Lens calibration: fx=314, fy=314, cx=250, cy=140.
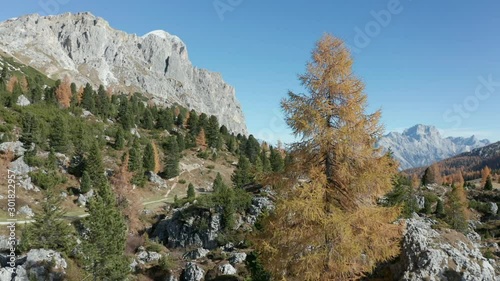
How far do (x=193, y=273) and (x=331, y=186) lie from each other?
26.2 m

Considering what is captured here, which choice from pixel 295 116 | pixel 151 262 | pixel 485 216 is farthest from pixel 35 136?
pixel 485 216

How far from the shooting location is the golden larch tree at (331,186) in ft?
42.1

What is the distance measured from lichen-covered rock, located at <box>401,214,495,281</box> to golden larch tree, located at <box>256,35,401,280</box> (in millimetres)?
6507

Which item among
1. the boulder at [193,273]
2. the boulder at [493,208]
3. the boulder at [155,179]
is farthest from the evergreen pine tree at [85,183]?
the boulder at [493,208]

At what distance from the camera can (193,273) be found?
113 ft

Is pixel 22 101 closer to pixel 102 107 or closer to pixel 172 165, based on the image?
pixel 102 107

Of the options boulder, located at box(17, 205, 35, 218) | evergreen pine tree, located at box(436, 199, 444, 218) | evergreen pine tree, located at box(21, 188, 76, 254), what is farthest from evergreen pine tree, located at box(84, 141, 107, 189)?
evergreen pine tree, located at box(436, 199, 444, 218)

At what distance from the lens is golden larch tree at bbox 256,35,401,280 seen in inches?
505

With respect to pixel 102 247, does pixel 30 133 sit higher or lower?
higher

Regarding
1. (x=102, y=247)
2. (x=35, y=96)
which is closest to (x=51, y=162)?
(x=102, y=247)

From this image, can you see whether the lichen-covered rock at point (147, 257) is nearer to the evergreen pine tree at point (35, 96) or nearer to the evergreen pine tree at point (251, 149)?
the evergreen pine tree at point (251, 149)

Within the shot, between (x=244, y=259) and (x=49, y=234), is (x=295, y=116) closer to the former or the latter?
(x=244, y=259)

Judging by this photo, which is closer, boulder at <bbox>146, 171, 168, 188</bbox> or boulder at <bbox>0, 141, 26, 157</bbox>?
boulder at <bbox>0, 141, 26, 157</bbox>

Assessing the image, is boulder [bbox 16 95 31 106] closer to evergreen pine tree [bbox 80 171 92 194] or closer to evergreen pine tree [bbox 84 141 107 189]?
evergreen pine tree [bbox 84 141 107 189]
